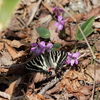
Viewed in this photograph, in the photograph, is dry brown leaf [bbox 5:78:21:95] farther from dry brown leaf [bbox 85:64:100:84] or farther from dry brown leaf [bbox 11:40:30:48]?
dry brown leaf [bbox 85:64:100:84]

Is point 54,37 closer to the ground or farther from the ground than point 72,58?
farther from the ground

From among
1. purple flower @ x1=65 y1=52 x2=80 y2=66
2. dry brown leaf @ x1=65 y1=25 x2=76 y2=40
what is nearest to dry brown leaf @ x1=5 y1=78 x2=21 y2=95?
purple flower @ x1=65 y1=52 x2=80 y2=66

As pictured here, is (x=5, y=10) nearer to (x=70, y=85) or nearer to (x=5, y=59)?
(x=70, y=85)

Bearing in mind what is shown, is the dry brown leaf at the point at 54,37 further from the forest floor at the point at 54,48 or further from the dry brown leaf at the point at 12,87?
the dry brown leaf at the point at 12,87

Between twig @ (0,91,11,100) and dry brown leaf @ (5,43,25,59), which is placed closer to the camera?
twig @ (0,91,11,100)

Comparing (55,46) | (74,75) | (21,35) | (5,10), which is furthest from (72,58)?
(5,10)

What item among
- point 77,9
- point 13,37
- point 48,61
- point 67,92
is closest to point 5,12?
point 48,61

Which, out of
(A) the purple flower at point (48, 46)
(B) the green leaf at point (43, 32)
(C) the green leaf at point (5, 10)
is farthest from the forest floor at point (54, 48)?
(C) the green leaf at point (5, 10)

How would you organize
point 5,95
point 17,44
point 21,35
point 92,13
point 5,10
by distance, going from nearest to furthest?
point 5,10 → point 5,95 → point 17,44 → point 21,35 → point 92,13

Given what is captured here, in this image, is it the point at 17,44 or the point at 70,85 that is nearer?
the point at 70,85
